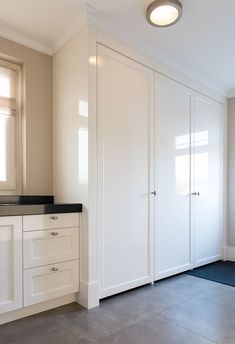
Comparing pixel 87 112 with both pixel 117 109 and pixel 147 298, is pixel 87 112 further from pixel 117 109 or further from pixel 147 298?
pixel 147 298

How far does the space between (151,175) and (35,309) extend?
160 cm

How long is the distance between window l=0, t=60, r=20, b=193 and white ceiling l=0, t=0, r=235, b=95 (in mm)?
380

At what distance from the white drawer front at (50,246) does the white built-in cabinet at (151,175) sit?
10.0 inches

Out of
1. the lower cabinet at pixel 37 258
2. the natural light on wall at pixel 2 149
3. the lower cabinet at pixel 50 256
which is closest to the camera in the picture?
the lower cabinet at pixel 37 258

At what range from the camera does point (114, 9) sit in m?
2.22

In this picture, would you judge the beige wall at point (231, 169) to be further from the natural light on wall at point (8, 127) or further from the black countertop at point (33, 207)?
the natural light on wall at point (8, 127)

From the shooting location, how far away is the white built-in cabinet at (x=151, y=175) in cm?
244

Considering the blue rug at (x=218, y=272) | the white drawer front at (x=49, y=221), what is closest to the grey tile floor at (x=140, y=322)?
the blue rug at (x=218, y=272)

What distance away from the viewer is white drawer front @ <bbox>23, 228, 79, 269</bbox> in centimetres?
208

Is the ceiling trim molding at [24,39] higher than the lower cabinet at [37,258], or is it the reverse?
the ceiling trim molding at [24,39]

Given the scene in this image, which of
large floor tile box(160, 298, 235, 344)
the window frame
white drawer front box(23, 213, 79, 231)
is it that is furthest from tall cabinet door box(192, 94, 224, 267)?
the window frame

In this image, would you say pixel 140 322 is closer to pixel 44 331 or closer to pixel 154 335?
pixel 154 335

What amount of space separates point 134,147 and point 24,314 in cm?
171

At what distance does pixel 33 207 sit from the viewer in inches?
82.5
